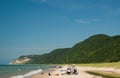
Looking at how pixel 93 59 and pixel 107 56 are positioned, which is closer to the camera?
pixel 107 56

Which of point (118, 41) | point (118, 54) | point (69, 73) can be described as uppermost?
point (118, 41)

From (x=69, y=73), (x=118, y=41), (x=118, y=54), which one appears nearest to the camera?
(x=69, y=73)

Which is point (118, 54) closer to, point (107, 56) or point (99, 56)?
point (107, 56)

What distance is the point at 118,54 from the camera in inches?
6250

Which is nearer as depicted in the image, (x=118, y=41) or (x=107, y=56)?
(x=107, y=56)

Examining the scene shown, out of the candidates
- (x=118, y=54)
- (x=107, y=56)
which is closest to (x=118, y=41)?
(x=107, y=56)

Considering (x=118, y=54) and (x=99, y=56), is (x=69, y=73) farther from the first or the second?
(x=99, y=56)

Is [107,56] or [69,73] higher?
[107,56]

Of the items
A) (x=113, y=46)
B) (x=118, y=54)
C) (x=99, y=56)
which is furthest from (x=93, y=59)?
(x=118, y=54)

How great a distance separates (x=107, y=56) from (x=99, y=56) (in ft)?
44.6

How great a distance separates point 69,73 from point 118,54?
322 feet

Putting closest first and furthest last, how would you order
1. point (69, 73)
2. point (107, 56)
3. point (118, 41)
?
point (69, 73) → point (107, 56) → point (118, 41)

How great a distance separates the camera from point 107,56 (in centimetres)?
17712

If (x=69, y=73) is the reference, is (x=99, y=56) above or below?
above
